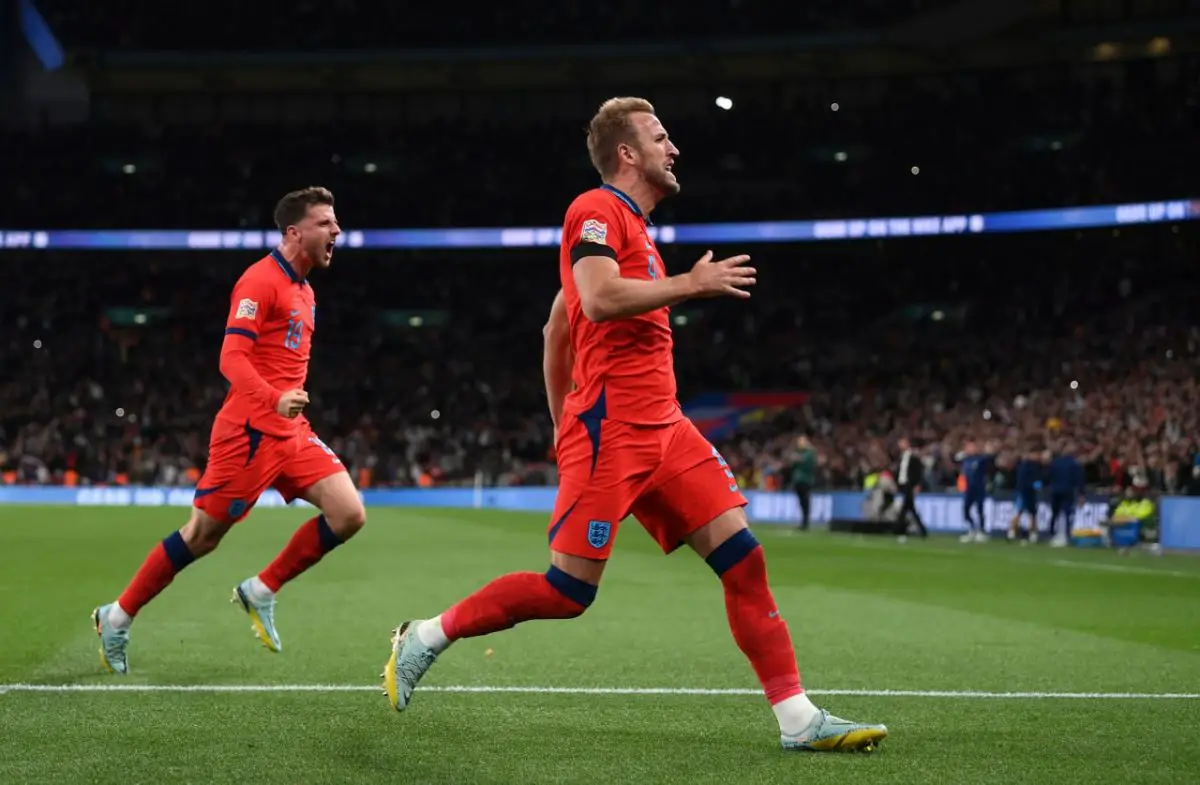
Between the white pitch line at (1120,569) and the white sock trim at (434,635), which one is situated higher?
the white sock trim at (434,635)

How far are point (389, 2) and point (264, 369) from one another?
1803 inches

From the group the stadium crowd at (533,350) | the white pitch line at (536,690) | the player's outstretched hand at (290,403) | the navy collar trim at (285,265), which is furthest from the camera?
the stadium crowd at (533,350)

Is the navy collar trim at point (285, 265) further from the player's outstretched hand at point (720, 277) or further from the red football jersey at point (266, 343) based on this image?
the player's outstretched hand at point (720, 277)

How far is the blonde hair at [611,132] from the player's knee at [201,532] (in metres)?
3.45

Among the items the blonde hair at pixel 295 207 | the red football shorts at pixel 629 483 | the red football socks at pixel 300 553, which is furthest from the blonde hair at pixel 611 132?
the red football socks at pixel 300 553

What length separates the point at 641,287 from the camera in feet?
17.5

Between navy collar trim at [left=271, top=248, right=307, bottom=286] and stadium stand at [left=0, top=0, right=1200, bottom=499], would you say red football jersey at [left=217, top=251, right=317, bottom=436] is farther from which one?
stadium stand at [left=0, top=0, right=1200, bottom=499]

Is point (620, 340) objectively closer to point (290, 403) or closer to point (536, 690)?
→ point (536, 690)

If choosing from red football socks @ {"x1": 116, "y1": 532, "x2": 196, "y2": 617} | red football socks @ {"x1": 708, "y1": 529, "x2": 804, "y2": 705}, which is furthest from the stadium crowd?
red football socks @ {"x1": 708, "y1": 529, "x2": 804, "y2": 705}

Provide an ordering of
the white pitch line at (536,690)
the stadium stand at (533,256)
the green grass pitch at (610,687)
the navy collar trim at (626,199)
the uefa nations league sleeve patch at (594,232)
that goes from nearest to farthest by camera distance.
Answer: the green grass pitch at (610,687), the uefa nations league sleeve patch at (594,232), the navy collar trim at (626,199), the white pitch line at (536,690), the stadium stand at (533,256)

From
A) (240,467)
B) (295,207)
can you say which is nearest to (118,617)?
(240,467)

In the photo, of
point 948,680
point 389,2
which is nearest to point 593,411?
point 948,680

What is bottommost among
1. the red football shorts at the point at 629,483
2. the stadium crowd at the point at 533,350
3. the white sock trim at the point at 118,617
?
the white sock trim at the point at 118,617

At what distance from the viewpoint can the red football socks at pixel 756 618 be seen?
569 cm
